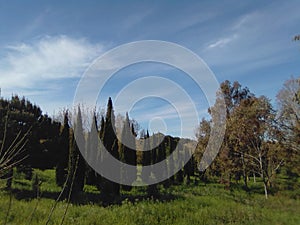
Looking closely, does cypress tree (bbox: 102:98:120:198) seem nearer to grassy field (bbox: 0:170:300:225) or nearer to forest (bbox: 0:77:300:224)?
forest (bbox: 0:77:300:224)

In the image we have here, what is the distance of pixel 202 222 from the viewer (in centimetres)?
1014

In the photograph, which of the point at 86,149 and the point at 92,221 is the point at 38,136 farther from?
the point at 92,221

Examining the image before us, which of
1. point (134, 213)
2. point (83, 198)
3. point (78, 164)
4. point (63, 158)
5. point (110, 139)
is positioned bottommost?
point (134, 213)

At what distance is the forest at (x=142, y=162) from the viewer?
36.6ft

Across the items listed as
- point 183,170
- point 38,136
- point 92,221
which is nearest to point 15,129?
point 38,136

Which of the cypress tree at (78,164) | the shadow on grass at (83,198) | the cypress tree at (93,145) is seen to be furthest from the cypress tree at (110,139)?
the cypress tree at (78,164)

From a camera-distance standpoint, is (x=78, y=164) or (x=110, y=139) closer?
(x=78, y=164)

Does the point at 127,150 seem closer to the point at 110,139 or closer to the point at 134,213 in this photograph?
the point at 110,139

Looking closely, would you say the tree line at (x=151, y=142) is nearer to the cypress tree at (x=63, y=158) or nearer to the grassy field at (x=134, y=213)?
the cypress tree at (x=63, y=158)

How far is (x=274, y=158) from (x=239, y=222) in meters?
14.2

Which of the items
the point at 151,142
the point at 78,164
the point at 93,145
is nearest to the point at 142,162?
the point at 151,142

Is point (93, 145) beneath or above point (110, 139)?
beneath

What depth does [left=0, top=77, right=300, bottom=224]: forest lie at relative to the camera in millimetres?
11156

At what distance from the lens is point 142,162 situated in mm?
20188
